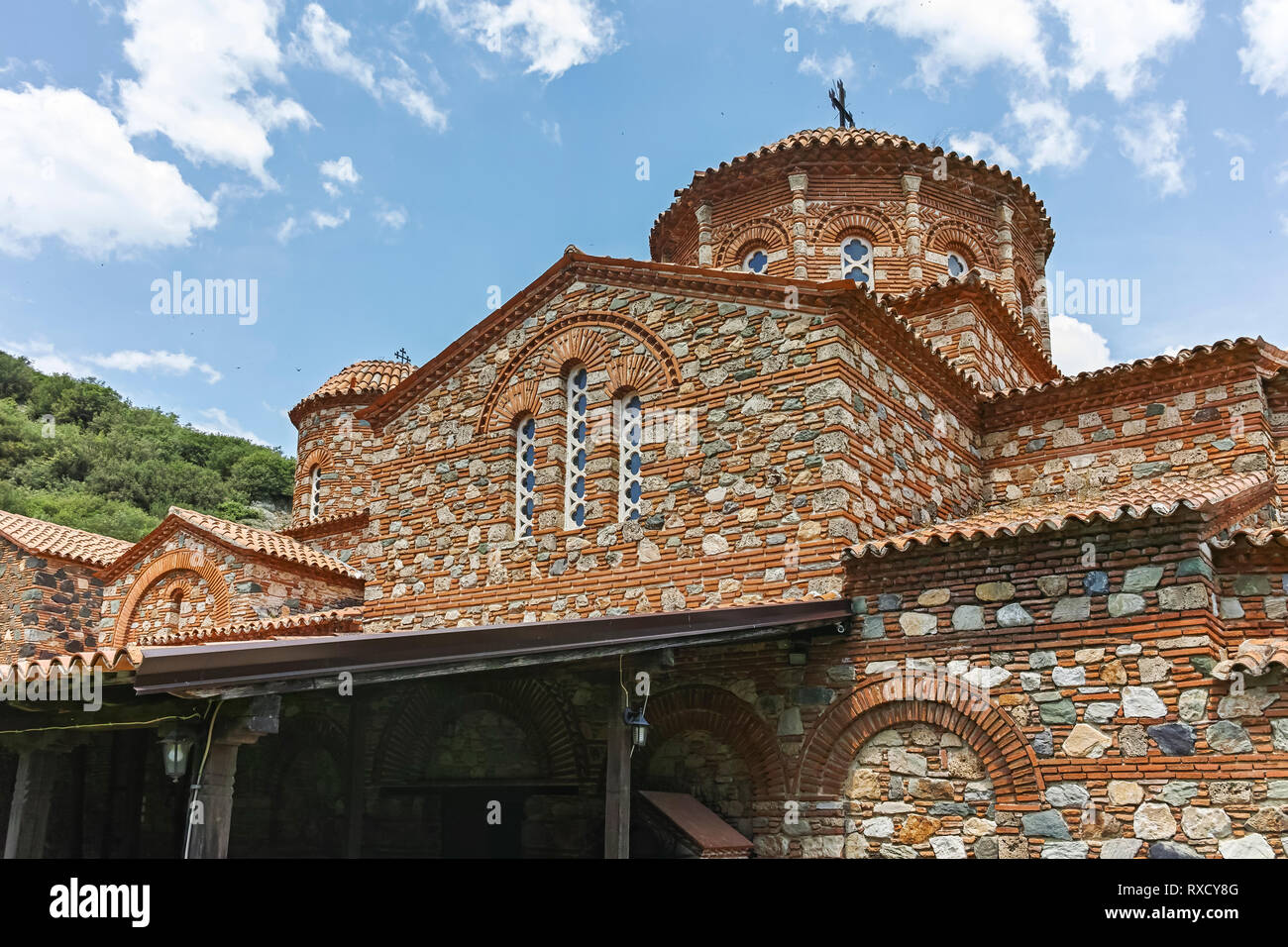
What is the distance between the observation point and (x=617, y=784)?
22.7ft

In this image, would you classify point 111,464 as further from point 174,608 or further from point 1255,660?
point 1255,660

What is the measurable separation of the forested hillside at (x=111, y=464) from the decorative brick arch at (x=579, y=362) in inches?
953

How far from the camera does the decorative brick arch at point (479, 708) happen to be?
899cm

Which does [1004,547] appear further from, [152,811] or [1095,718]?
[152,811]

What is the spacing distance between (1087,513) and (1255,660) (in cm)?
132

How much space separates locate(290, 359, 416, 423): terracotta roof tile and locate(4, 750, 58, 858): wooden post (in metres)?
13.5

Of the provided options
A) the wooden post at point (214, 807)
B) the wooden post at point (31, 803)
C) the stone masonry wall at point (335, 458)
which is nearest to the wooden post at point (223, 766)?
the wooden post at point (214, 807)

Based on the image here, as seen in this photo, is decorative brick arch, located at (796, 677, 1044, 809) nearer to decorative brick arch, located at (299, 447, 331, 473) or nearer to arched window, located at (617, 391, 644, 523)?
arched window, located at (617, 391, 644, 523)

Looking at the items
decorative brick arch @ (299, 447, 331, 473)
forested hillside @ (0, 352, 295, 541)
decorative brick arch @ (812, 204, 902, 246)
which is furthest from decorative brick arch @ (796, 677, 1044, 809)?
forested hillside @ (0, 352, 295, 541)

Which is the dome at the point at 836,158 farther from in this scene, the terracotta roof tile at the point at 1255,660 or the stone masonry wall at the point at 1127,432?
the terracotta roof tile at the point at 1255,660

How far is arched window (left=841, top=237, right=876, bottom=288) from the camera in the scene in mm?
13243
